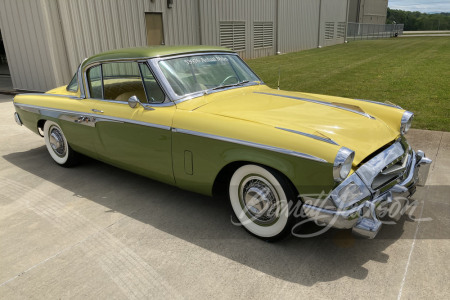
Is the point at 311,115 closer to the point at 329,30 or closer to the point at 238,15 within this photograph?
the point at 238,15

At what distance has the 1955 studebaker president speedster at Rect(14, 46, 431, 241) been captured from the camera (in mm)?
2490

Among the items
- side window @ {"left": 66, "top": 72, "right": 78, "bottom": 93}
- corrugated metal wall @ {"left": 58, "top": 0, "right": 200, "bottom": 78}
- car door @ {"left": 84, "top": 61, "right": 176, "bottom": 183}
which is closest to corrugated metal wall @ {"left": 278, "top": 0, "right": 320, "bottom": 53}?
corrugated metal wall @ {"left": 58, "top": 0, "right": 200, "bottom": 78}

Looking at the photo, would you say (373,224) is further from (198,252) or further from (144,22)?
(144,22)

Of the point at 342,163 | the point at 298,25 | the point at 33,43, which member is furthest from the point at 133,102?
the point at 298,25

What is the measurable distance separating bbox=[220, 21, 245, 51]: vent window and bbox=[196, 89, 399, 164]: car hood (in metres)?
12.5

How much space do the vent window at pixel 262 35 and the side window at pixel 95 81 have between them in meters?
14.8

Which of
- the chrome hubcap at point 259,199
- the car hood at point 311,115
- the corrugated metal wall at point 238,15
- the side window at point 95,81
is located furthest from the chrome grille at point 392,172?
the corrugated metal wall at point 238,15

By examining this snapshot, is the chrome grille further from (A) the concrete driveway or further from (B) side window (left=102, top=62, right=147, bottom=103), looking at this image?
(B) side window (left=102, top=62, right=147, bottom=103)

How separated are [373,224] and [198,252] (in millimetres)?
1324

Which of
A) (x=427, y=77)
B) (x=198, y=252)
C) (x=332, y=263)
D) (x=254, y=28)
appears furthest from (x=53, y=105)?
(x=254, y=28)

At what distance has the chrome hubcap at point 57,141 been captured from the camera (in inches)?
180

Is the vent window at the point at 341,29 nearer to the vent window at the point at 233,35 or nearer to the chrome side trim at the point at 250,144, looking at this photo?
the vent window at the point at 233,35

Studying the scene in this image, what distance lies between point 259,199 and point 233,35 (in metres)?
14.5

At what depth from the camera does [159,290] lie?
245 cm
